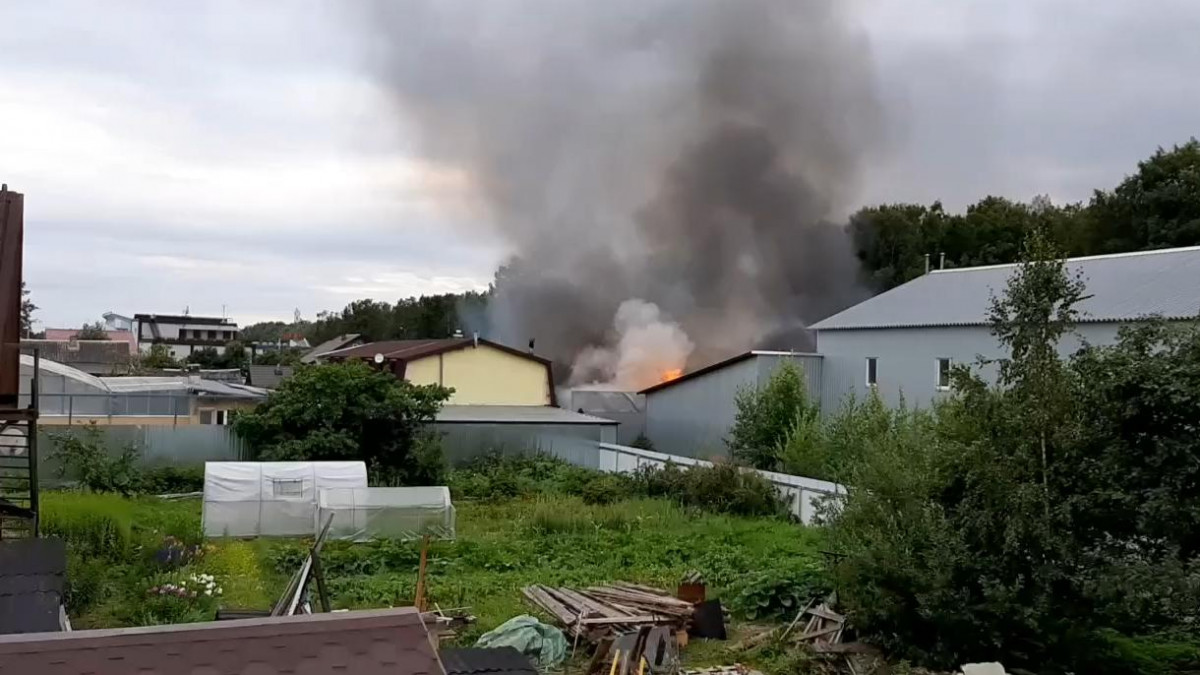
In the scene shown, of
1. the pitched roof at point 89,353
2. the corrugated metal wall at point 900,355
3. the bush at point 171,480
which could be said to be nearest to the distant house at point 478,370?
the bush at point 171,480

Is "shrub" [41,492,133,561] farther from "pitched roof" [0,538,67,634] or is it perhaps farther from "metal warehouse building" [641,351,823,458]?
"metal warehouse building" [641,351,823,458]

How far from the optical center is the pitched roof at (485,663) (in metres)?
5.73

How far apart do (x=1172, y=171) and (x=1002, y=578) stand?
36907 mm

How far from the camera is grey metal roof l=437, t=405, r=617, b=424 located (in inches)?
1200

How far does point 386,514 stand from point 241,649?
593 inches

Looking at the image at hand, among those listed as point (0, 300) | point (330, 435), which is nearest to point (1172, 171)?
point (330, 435)

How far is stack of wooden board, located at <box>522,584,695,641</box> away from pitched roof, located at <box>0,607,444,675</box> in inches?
309

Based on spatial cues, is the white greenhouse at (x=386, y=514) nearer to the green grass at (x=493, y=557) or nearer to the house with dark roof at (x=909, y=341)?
the green grass at (x=493, y=557)

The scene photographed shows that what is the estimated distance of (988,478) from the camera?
10.7m

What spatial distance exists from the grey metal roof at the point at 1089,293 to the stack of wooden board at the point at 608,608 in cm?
998

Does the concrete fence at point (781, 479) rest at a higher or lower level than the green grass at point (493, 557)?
higher

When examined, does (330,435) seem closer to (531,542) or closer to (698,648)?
(531,542)

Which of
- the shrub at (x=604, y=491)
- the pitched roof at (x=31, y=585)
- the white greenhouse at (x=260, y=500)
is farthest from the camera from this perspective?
the shrub at (x=604, y=491)

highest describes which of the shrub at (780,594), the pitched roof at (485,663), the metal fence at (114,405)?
the metal fence at (114,405)
